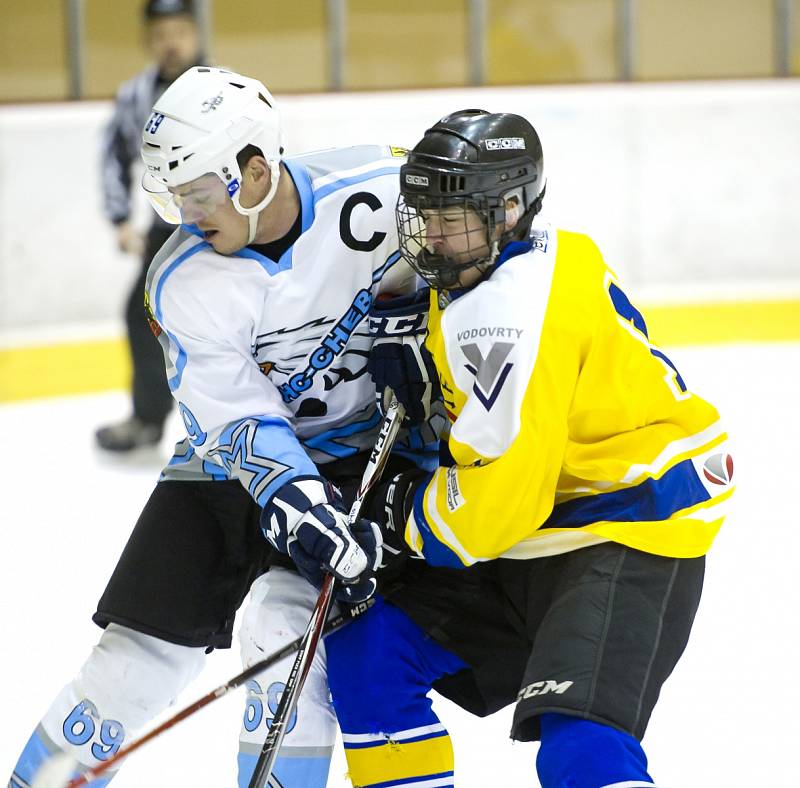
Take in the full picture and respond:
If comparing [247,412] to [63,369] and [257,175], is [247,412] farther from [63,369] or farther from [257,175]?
[63,369]

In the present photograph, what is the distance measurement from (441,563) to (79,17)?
5737 millimetres

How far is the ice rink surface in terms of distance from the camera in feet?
8.80

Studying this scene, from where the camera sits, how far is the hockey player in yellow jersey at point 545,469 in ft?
6.11

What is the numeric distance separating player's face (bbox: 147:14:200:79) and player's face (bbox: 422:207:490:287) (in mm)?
2973

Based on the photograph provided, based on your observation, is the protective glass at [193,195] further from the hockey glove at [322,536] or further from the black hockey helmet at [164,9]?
the black hockey helmet at [164,9]

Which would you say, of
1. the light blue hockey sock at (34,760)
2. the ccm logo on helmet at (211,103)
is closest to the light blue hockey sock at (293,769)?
the light blue hockey sock at (34,760)

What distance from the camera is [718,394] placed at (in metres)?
5.37

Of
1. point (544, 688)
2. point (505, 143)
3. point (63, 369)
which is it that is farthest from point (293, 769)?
point (63, 369)

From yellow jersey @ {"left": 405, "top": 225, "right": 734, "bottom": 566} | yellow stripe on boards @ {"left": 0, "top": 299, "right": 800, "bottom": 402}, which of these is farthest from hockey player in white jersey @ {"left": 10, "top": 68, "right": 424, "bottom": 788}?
yellow stripe on boards @ {"left": 0, "top": 299, "right": 800, "bottom": 402}

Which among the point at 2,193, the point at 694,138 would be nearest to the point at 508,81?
the point at 694,138

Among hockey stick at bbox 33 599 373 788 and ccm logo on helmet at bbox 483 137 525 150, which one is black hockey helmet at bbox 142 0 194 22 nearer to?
ccm logo on helmet at bbox 483 137 525 150

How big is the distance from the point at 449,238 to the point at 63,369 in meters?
4.41

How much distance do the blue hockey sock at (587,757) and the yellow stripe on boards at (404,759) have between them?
0.28m

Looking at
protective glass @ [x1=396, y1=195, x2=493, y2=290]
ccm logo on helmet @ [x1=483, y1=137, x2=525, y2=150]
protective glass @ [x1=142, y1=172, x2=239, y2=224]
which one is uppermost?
ccm logo on helmet @ [x1=483, y1=137, x2=525, y2=150]
